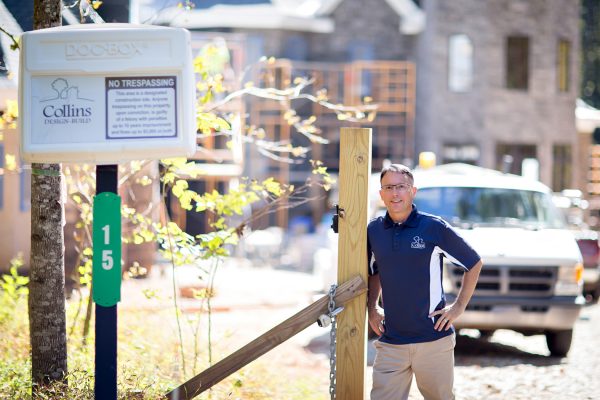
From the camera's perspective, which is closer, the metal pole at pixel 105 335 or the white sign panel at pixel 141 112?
the white sign panel at pixel 141 112

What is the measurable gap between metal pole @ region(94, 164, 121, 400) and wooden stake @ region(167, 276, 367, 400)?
78 cm

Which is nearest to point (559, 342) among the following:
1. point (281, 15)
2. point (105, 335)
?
point (105, 335)

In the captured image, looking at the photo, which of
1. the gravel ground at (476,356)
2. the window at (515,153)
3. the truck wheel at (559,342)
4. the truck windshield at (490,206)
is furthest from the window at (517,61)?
the truck wheel at (559,342)

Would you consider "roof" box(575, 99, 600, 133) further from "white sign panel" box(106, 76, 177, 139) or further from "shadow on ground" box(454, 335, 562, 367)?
"white sign panel" box(106, 76, 177, 139)

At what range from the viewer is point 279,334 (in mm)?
5070

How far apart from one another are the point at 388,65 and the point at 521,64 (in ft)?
14.1

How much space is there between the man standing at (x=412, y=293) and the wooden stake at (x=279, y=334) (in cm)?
17

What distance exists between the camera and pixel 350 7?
2923 centimetres

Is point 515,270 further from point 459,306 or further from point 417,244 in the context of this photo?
point 417,244

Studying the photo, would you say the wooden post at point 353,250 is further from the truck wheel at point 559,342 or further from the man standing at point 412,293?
the truck wheel at point 559,342

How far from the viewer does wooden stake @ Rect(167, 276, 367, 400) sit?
16.4ft

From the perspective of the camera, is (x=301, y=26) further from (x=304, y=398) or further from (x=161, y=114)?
(x=161, y=114)

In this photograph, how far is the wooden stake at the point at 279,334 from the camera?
501 cm

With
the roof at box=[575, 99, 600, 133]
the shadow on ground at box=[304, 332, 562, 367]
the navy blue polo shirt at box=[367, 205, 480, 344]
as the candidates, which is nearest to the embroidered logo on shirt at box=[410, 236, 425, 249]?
the navy blue polo shirt at box=[367, 205, 480, 344]
